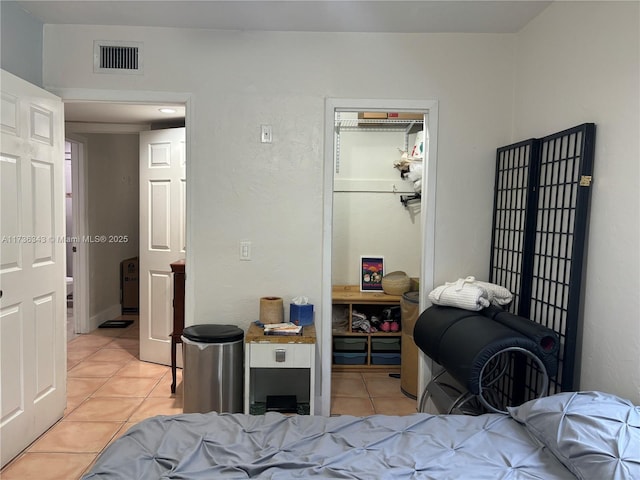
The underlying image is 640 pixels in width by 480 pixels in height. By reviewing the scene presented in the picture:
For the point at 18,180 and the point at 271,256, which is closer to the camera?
the point at 18,180

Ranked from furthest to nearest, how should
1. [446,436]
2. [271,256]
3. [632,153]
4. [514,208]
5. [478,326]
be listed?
[271,256], [514,208], [478,326], [632,153], [446,436]

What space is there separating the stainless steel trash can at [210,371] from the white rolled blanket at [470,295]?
122 centimetres

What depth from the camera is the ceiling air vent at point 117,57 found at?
9.09 ft

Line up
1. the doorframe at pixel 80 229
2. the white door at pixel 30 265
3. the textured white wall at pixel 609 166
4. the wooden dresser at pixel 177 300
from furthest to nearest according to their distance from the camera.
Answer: the doorframe at pixel 80 229, the wooden dresser at pixel 177 300, the white door at pixel 30 265, the textured white wall at pixel 609 166

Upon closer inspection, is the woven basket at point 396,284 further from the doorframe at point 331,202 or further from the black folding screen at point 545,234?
the black folding screen at point 545,234

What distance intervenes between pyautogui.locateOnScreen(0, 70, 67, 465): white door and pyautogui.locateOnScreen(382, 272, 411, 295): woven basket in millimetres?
2478

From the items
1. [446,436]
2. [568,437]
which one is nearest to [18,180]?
[446,436]

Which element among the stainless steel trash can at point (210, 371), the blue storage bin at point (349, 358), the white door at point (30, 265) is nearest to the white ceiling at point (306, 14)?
the white door at point (30, 265)

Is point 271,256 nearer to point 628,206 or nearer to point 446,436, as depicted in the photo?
point 446,436

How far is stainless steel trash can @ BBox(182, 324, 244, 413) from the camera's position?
260cm

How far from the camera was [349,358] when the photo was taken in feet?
12.9

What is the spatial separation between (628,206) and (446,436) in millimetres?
1190

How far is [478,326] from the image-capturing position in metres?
2.18

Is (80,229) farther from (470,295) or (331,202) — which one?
(470,295)
